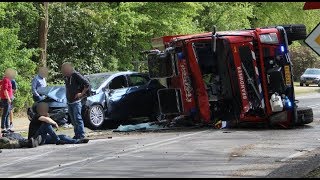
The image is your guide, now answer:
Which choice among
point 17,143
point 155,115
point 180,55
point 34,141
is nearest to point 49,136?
point 34,141

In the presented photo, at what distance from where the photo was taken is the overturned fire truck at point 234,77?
43.1ft

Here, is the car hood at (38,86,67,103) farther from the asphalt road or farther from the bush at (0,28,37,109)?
the bush at (0,28,37,109)

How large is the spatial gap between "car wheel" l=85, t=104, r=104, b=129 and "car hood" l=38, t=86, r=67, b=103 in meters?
0.96

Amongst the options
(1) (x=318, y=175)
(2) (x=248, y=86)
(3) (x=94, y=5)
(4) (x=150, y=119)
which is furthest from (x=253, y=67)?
(3) (x=94, y=5)

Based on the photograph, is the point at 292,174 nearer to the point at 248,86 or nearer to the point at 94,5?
the point at 248,86

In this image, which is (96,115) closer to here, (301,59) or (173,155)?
(173,155)

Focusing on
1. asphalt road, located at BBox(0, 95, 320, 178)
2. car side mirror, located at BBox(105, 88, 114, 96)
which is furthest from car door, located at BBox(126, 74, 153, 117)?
asphalt road, located at BBox(0, 95, 320, 178)

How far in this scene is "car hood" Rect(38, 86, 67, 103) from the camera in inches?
592

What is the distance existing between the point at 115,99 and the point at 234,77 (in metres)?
3.46

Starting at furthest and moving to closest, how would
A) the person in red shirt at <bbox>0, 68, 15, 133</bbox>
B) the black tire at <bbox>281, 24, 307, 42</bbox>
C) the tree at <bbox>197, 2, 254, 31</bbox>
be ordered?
1. the tree at <bbox>197, 2, 254, 31</bbox>
2. the person in red shirt at <bbox>0, 68, 15, 133</bbox>
3. the black tire at <bbox>281, 24, 307, 42</bbox>

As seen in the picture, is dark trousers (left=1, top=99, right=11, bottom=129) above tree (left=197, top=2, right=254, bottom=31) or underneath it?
underneath

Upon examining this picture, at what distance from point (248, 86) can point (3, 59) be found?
898cm

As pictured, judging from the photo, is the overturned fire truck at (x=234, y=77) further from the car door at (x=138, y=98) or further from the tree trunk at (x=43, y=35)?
the tree trunk at (x=43, y=35)

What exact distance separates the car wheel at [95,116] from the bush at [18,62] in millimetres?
5105
